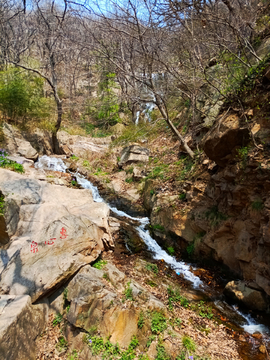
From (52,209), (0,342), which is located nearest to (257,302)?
(0,342)

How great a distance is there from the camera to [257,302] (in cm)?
459

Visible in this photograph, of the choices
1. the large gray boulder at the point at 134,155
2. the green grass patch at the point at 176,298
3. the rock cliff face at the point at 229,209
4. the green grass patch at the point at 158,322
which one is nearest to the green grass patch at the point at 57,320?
the green grass patch at the point at 158,322

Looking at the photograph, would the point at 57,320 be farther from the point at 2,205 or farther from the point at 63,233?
the point at 2,205

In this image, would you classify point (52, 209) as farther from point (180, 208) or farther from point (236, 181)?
point (236, 181)

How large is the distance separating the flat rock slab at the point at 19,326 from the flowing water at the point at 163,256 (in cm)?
354

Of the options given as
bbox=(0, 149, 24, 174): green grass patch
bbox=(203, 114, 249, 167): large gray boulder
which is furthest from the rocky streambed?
bbox=(203, 114, 249, 167): large gray boulder

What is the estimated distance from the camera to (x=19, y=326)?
3387 mm

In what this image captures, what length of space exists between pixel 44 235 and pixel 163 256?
11.8 feet

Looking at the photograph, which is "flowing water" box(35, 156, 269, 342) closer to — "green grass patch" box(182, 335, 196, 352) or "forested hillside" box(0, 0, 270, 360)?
"forested hillside" box(0, 0, 270, 360)

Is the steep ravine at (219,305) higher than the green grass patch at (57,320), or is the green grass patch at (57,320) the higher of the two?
the green grass patch at (57,320)

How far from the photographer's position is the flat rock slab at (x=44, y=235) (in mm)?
4230

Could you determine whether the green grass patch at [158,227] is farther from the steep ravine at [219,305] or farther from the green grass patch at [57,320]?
the green grass patch at [57,320]

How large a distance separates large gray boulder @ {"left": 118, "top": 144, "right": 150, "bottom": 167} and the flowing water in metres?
2.30

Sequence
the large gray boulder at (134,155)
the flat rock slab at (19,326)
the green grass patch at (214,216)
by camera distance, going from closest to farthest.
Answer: the flat rock slab at (19,326) → the green grass patch at (214,216) → the large gray boulder at (134,155)
